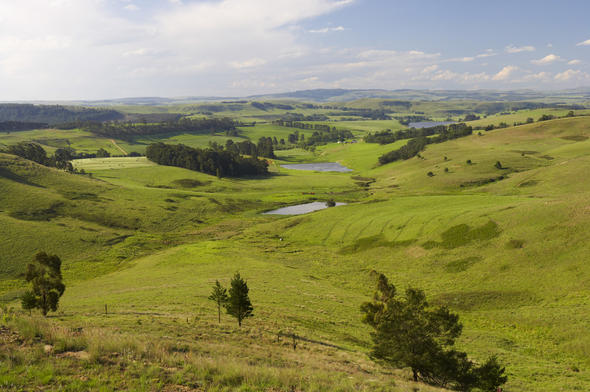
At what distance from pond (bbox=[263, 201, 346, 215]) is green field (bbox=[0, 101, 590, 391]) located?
620cm

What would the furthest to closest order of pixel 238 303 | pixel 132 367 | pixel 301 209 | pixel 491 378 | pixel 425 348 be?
pixel 301 209, pixel 238 303, pixel 425 348, pixel 491 378, pixel 132 367

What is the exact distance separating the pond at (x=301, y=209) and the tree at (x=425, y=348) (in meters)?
101

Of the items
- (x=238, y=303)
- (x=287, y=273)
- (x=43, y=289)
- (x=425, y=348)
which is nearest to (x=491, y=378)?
(x=425, y=348)

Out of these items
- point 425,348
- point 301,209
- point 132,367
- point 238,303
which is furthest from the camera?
point 301,209

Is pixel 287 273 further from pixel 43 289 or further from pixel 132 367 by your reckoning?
pixel 132 367

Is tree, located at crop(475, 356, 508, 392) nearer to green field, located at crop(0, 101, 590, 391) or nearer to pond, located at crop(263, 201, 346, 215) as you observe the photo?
green field, located at crop(0, 101, 590, 391)

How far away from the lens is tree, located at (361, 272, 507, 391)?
22.6 meters

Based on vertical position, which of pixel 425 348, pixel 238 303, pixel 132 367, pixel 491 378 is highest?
pixel 132 367

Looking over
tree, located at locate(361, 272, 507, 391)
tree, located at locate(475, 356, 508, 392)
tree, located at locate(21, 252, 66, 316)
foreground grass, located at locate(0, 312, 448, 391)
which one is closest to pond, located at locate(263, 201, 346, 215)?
tree, located at locate(21, 252, 66, 316)

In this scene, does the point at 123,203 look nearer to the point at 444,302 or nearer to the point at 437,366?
the point at 444,302

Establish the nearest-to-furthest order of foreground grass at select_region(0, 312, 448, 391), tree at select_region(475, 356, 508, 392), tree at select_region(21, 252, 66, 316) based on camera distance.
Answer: foreground grass at select_region(0, 312, 448, 391)
tree at select_region(475, 356, 508, 392)
tree at select_region(21, 252, 66, 316)

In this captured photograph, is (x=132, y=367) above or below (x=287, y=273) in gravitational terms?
above

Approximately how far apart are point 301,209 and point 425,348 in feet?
356

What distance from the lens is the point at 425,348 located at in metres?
23.0
